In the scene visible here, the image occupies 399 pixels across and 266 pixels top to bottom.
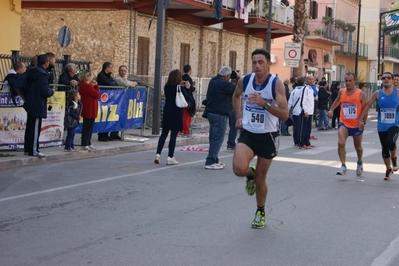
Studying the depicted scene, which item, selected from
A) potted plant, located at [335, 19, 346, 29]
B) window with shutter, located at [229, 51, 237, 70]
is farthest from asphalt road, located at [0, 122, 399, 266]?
potted plant, located at [335, 19, 346, 29]

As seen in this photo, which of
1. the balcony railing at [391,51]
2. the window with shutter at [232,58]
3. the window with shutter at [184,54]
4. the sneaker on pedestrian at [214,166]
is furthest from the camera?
the balcony railing at [391,51]

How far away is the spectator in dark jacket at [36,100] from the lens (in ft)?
45.6

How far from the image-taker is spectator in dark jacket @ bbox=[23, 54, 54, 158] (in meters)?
13.9

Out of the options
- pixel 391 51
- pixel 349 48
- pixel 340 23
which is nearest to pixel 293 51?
pixel 340 23

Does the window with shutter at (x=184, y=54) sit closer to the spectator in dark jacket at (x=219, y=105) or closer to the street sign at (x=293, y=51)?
the street sign at (x=293, y=51)

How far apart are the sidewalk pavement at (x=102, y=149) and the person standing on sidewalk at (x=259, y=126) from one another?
6.24 m

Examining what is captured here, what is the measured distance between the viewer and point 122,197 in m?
10.3

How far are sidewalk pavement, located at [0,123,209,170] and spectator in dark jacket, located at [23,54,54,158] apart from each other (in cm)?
31

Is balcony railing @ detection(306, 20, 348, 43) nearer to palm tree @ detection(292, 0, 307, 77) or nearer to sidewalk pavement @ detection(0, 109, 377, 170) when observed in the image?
palm tree @ detection(292, 0, 307, 77)

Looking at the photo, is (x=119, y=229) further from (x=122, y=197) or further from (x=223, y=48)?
(x=223, y=48)

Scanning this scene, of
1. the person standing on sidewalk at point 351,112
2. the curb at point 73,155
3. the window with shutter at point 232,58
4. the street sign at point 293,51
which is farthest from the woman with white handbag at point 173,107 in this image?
the window with shutter at point 232,58

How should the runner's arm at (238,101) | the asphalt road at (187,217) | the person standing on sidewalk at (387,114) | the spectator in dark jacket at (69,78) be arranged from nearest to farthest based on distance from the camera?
the asphalt road at (187,217) → the runner's arm at (238,101) → the person standing on sidewalk at (387,114) → the spectator in dark jacket at (69,78)

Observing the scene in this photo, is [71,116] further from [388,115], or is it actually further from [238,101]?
[238,101]

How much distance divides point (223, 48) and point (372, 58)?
39.2m
